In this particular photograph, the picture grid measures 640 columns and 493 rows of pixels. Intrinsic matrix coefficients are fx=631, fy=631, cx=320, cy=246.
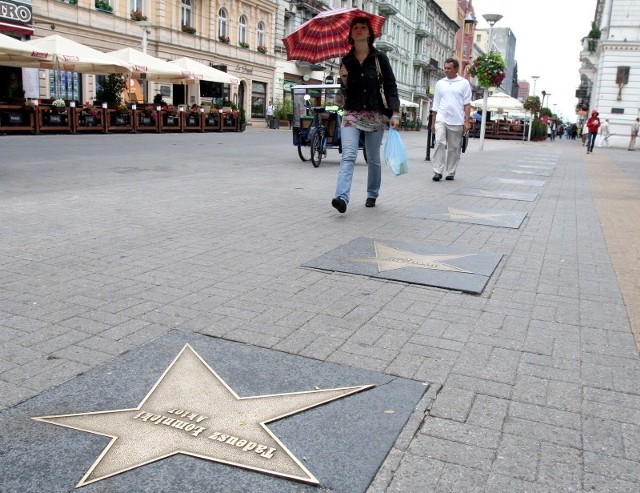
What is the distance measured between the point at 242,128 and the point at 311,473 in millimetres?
31795

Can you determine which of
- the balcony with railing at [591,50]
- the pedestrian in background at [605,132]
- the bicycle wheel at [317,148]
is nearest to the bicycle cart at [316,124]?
the bicycle wheel at [317,148]

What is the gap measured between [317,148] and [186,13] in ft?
94.0

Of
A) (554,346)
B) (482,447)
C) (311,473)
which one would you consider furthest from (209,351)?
(554,346)

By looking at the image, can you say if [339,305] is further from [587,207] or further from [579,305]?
[587,207]

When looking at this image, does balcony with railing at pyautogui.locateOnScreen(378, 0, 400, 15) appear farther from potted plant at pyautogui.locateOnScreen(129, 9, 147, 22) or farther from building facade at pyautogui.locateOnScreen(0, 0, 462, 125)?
potted plant at pyautogui.locateOnScreen(129, 9, 147, 22)

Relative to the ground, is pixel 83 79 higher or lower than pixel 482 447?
higher

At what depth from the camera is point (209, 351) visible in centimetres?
311

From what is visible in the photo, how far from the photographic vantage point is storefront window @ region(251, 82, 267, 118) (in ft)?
149

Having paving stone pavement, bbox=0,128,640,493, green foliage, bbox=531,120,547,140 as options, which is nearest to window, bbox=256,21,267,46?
green foliage, bbox=531,120,547,140

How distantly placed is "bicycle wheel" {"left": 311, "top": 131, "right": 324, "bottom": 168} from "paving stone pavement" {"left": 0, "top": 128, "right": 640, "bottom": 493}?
4.93 meters

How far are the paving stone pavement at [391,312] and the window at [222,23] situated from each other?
35.3 metres

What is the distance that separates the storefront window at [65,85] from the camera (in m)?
28.5

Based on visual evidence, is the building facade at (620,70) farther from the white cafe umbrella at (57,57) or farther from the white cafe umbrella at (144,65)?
the white cafe umbrella at (57,57)

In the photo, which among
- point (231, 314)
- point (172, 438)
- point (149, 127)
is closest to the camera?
point (172, 438)
